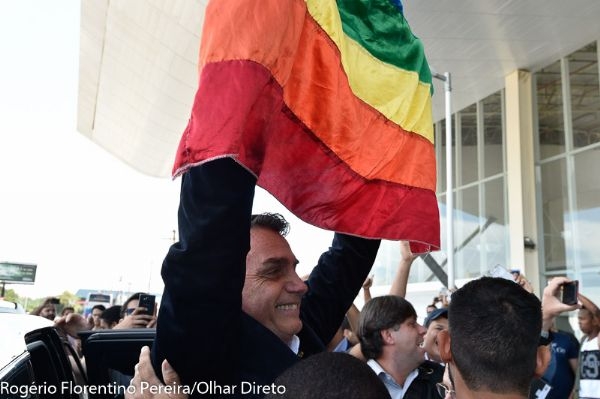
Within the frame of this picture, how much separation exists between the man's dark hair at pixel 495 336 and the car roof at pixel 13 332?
1.51m

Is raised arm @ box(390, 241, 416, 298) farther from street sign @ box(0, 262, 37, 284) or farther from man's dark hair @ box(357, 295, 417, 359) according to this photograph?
street sign @ box(0, 262, 37, 284)

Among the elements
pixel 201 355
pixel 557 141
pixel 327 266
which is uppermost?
pixel 557 141

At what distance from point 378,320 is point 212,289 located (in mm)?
2054

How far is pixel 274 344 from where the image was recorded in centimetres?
188

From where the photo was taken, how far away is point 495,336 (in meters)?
1.84

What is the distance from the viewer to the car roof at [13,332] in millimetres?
2066

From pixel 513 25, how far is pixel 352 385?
12581mm

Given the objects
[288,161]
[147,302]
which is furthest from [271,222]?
[147,302]

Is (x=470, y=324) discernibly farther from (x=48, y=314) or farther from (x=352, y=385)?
(x=48, y=314)

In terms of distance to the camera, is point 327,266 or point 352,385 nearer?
point 352,385

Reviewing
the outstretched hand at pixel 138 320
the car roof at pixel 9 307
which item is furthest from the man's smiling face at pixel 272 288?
the outstretched hand at pixel 138 320

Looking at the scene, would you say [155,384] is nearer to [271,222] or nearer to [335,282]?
[271,222]

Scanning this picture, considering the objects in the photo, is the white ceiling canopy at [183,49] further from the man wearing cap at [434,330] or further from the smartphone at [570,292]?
the smartphone at [570,292]

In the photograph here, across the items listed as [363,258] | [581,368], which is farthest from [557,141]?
[363,258]
